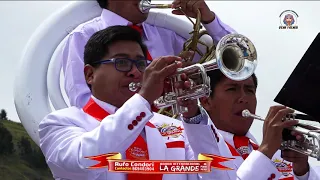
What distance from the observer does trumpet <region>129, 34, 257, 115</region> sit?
2746 millimetres

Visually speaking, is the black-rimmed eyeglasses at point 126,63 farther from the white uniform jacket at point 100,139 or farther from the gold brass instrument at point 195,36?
the gold brass instrument at point 195,36

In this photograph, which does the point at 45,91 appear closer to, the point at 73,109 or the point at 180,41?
the point at 180,41

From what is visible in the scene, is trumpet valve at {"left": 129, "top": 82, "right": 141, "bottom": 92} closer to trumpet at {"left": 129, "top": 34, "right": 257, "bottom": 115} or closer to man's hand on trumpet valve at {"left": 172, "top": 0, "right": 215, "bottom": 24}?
trumpet at {"left": 129, "top": 34, "right": 257, "bottom": 115}

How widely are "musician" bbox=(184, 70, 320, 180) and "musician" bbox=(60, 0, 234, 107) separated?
1.55ft

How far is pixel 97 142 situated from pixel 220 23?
1.64 m

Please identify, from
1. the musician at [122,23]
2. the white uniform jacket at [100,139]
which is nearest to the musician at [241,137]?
the white uniform jacket at [100,139]

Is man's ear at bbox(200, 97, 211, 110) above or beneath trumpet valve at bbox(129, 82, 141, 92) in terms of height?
beneath

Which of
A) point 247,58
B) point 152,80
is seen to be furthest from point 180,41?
point 152,80

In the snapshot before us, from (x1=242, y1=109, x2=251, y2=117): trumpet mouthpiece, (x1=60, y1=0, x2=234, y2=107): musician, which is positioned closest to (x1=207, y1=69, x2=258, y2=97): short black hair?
(x1=242, y1=109, x2=251, y2=117): trumpet mouthpiece

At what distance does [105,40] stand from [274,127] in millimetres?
827

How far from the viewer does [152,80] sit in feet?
8.47

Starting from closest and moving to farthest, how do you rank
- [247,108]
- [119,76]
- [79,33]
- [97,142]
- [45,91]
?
1. [97,142]
2. [119,76]
3. [247,108]
4. [79,33]
5. [45,91]

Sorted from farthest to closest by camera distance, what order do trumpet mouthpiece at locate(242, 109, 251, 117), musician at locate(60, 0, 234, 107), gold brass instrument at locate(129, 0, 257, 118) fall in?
1. musician at locate(60, 0, 234, 107)
2. trumpet mouthpiece at locate(242, 109, 251, 117)
3. gold brass instrument at locate(129, 0, 257, 118)

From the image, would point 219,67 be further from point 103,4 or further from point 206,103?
point 103,4
